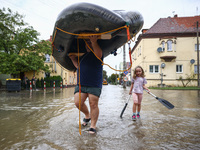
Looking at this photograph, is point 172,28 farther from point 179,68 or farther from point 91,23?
point 91,23

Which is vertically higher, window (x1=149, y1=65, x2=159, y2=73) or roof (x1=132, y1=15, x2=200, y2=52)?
roof (x1=132, y1=15, x2=200, y2=52)

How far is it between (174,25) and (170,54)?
18.0 ft

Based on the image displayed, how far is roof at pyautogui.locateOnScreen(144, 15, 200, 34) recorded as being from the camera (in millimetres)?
27016

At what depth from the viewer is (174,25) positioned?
2792cm

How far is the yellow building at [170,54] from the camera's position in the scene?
86.0 ft

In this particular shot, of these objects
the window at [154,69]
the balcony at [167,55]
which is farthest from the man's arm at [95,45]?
the window at [154,69]

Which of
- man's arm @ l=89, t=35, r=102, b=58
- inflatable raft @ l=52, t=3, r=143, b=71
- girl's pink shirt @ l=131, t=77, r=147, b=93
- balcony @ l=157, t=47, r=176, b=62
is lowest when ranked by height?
girl's pink shirt @ l=131, t=77, r=147, b=93

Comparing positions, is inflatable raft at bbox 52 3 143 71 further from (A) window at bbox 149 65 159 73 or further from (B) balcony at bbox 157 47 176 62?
(A) window at bbox 149 65 159 73

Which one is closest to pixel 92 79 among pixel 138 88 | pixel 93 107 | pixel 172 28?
pixel 93 107

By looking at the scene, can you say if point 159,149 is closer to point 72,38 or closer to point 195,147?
point 195,147

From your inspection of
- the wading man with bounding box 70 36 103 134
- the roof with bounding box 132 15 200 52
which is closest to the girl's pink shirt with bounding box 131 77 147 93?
the wading man with bounding box 70 36 103 134

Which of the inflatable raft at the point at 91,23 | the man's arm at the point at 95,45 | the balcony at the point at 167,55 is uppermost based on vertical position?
the balcony at the point at 167,55

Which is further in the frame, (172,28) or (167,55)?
(172,28)

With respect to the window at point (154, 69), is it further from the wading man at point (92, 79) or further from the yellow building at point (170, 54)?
the wading man at point (92, 79)
